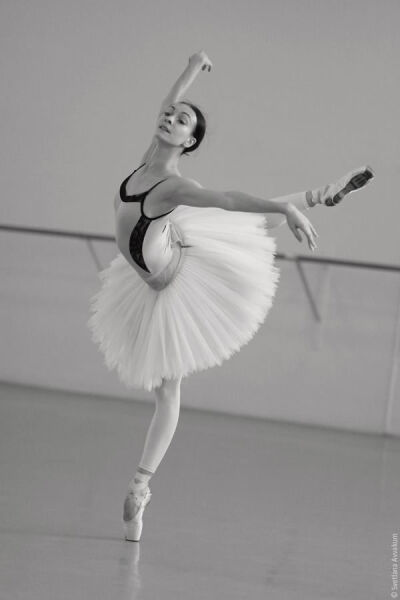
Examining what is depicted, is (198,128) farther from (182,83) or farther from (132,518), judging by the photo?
(132,518)

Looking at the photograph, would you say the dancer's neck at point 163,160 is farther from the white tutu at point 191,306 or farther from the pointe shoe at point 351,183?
the pointe shoe at point 351,183

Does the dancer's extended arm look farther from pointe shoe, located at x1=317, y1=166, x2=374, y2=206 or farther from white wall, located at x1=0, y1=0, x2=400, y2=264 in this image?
white wall, located at x1=0, y1=0, x2=400, y2=264

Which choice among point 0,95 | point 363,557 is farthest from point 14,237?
point 363,557

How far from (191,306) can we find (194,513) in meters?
0.66

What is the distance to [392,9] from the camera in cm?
557

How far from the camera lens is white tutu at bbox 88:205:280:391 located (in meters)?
2.71

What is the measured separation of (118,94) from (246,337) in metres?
3.37

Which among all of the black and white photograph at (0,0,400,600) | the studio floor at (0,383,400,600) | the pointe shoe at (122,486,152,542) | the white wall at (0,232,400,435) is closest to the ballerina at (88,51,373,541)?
the pointe shoe at (122,486,152,542)

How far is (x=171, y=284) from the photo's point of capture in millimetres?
2787

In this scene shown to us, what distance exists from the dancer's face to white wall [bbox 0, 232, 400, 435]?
2.98 metres

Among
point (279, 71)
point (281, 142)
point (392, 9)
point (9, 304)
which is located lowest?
point (9, 304)

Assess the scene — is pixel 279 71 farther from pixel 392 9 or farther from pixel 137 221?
pixel 137 221

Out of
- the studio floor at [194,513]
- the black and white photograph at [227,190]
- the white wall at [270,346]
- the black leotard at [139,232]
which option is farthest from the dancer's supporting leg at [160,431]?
the white wall at [270,346]

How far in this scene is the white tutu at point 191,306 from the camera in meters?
2.71
